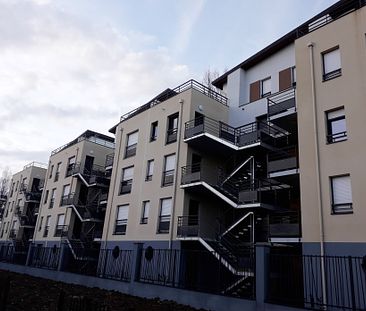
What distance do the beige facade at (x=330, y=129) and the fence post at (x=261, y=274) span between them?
346cm

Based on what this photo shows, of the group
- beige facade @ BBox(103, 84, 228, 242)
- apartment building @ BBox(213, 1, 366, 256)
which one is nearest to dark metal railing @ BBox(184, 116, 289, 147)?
beige facade @ BBox(103, 84, 228, 242)

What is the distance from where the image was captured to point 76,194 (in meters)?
32.7

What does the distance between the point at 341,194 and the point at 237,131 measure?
30.3ft

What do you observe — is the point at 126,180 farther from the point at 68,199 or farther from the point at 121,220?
the point at 68,199

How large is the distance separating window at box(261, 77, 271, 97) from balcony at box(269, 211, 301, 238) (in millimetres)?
8083

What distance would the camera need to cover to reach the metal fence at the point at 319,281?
1124cm

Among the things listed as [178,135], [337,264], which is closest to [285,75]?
[178,135]

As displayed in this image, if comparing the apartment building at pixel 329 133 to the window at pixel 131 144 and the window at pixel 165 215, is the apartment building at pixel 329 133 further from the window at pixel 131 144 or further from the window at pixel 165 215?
the window at pixel 131 144

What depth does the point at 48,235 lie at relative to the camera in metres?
34.2

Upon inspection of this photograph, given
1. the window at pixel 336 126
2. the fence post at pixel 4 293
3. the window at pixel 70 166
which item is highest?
the window at pixel 70 166

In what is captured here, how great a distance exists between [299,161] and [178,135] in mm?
8725

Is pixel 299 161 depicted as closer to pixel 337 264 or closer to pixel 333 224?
pixel 333 224

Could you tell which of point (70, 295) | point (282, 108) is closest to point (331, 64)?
point (282, 108)

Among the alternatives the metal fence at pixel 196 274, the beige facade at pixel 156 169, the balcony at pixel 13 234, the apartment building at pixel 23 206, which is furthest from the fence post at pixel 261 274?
the balcony at pixel 13 234
